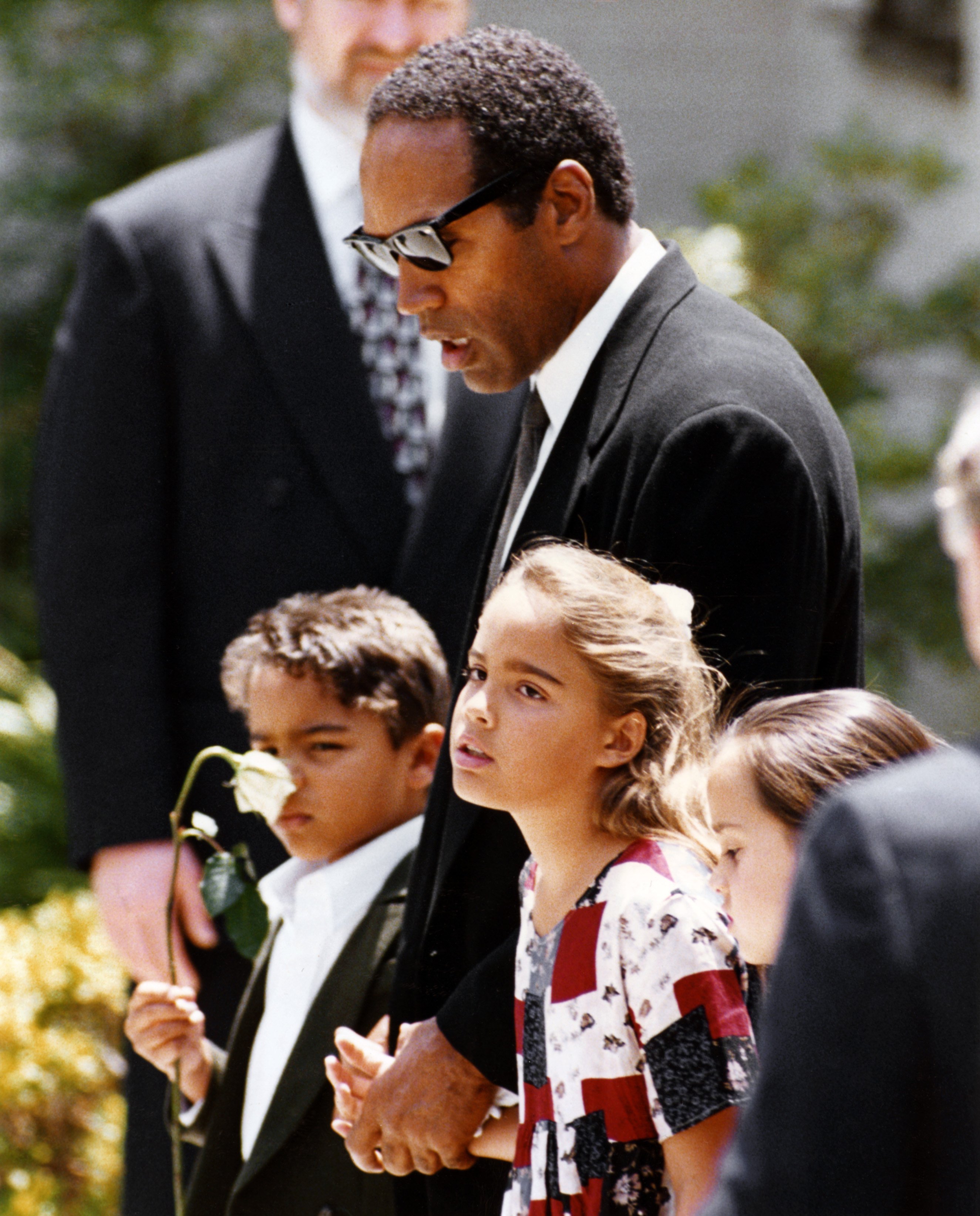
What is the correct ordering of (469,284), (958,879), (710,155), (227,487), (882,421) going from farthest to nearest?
(710,155) → (882,421) → (227,487) → (469,284) → (958,879)

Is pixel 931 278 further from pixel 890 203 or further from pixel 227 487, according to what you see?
pixel 227 487

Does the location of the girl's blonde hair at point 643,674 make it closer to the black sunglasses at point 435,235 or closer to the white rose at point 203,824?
the black sunglasses at point 435,235

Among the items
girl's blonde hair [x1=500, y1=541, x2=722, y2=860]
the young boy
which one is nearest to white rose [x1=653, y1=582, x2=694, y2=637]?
girl's blonde hair [x1=500, y1=541, x2=722, y2=860]

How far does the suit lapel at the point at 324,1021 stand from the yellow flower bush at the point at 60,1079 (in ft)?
4.79

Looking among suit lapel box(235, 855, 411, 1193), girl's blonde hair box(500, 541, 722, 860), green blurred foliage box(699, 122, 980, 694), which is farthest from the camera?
green blurred foliage box(699, 122, 980, 694)

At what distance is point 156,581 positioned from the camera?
9.50ft

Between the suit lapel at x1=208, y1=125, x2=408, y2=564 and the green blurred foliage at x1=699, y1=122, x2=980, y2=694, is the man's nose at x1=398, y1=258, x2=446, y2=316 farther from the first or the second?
the green blurred foliage at x1=699, y1=122, x2=980, y2=694

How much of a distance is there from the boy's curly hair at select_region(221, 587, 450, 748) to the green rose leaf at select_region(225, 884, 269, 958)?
285 millimetres

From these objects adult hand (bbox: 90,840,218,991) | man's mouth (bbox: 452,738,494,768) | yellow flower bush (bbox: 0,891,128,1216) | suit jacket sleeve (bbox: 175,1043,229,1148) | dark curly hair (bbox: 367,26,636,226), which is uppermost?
dark curly hair (bbox: 367,26,636,226)

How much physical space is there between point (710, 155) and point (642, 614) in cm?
524

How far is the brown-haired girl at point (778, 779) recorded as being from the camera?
4.89ft

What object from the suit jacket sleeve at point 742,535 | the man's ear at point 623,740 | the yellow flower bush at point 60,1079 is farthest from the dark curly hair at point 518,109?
the yellow flower bush at point 60,1079

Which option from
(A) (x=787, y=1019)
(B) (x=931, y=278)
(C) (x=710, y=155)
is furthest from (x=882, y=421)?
(A) (x=787, y=1019)

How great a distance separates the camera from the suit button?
2848 millimetres
